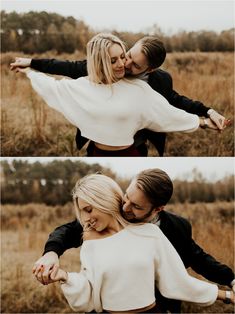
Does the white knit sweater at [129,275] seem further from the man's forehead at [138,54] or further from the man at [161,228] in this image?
the man's forehead at [138,54]

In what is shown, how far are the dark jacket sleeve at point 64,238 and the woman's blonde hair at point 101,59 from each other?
0.53 m

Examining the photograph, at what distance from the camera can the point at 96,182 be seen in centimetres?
220

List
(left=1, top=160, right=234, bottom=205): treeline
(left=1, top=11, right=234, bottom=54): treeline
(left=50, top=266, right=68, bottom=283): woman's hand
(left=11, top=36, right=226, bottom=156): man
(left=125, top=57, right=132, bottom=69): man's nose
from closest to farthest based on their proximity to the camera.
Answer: (left=50, top=266, right=68, bottom=283): woman's hand
(left=125, top=57, right=132, bottom=69): man's nose
(left=11, top=36, right=226, bottom=156): man
(left=1, top=11, right=234, bottom=54): treeline
(left=1, top=160, right=234, bottom=205): treeline

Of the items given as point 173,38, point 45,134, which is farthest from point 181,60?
point 45,134

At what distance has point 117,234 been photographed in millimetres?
2195

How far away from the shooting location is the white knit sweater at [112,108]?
2316mm

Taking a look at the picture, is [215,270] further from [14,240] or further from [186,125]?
[14,240]

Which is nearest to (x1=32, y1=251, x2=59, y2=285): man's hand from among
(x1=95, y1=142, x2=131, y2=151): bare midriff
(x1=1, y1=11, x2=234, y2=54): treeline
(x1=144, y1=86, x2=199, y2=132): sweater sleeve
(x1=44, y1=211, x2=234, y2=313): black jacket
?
(x1=44, y1=211, x2=234, y2=313): black jacket

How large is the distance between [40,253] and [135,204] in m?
0.84

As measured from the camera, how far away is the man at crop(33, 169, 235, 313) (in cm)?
216

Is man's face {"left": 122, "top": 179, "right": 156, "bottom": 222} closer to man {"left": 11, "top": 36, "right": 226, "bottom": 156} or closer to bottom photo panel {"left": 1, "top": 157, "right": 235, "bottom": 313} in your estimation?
bottom photo panel {"left": 1, "top": 157, "right": 235, "bottom": 313}

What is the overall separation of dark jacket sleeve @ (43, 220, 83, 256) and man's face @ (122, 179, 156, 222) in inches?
8.2

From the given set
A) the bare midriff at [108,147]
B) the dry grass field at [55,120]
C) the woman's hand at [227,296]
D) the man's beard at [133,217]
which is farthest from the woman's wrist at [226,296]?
the dry grass field at [55,120]

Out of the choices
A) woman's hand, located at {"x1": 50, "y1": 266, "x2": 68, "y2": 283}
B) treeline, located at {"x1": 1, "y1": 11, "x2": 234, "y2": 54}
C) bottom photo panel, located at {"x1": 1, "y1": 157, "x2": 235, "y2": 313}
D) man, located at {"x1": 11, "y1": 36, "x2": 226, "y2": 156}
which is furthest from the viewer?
treeline, located at {"x1": 1, "y1": 11, "x2": 234, "y2": 54}
